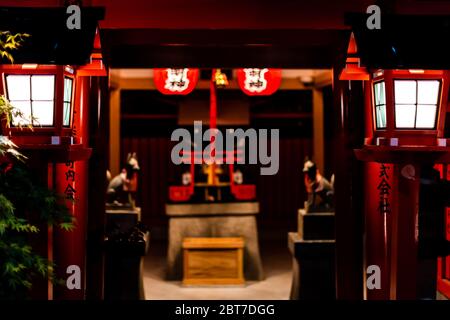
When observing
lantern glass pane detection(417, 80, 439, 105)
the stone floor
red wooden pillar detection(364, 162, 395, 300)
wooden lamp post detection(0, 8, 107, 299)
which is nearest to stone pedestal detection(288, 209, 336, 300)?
the stone floor

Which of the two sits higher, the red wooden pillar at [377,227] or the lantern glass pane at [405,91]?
the lantern glass pane at [405,91]

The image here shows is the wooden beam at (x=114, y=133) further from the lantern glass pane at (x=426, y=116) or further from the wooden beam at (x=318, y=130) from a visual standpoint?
the lantern glass pane at (x=426, y=116)

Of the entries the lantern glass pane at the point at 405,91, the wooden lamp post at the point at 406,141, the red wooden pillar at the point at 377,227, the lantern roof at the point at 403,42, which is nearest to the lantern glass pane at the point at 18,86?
the lantern roof at the point at 403,42

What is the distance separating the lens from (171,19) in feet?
21.0

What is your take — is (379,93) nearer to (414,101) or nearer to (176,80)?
(414,101)

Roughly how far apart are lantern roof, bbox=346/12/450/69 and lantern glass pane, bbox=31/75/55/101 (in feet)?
8.56

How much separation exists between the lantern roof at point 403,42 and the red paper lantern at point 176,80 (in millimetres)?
4138

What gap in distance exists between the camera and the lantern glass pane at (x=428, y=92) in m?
4.99

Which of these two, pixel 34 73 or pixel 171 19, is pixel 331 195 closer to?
pixel 171 19

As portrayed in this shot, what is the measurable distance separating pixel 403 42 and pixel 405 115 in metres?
0.63

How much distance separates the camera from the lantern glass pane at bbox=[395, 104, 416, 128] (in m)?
4.99

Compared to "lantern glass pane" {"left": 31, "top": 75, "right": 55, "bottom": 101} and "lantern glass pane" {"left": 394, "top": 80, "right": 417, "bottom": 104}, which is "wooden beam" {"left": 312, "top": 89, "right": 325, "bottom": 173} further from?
"lantern glass pane" {"left": 31, "top": 75, "right": 55, "bottom": 101}

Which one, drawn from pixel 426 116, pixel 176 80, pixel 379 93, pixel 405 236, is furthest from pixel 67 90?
pixel 176 80

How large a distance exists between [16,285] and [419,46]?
3773 mm
